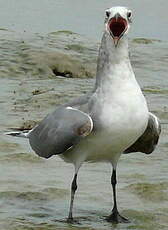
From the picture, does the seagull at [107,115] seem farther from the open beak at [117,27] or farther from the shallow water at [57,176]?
the shallow water at [57,176]

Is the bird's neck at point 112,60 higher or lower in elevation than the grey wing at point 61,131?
higher

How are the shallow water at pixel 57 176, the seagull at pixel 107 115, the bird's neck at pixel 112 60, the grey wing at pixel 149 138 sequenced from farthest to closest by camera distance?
the grey wing at pixel 149 138 < the shallow water at pixel 57 176 < the bird's neck at pixel 112 60 < the seagull at pixel 107 115

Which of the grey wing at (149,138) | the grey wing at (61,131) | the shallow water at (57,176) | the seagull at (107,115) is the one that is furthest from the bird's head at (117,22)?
the shallow water at (57,176)

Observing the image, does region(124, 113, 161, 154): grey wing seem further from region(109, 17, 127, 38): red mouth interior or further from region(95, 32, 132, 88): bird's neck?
region(109, 17, 127, 38): red mouth interior

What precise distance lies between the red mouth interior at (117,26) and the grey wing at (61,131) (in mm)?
744

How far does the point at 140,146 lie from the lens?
9070 mm

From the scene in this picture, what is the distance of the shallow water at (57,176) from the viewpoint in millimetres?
8609

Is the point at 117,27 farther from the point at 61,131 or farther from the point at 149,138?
the point at 149,138

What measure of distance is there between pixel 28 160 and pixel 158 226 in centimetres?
274

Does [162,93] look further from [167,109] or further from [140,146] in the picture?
[140,146]

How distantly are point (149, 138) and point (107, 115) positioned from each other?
1041 millimetres

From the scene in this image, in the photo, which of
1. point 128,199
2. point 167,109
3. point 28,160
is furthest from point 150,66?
point 128,199

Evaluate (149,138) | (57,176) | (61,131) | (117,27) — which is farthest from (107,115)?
(57,176)

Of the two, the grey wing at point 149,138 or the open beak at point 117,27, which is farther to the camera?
the grey wing at point 149,138
